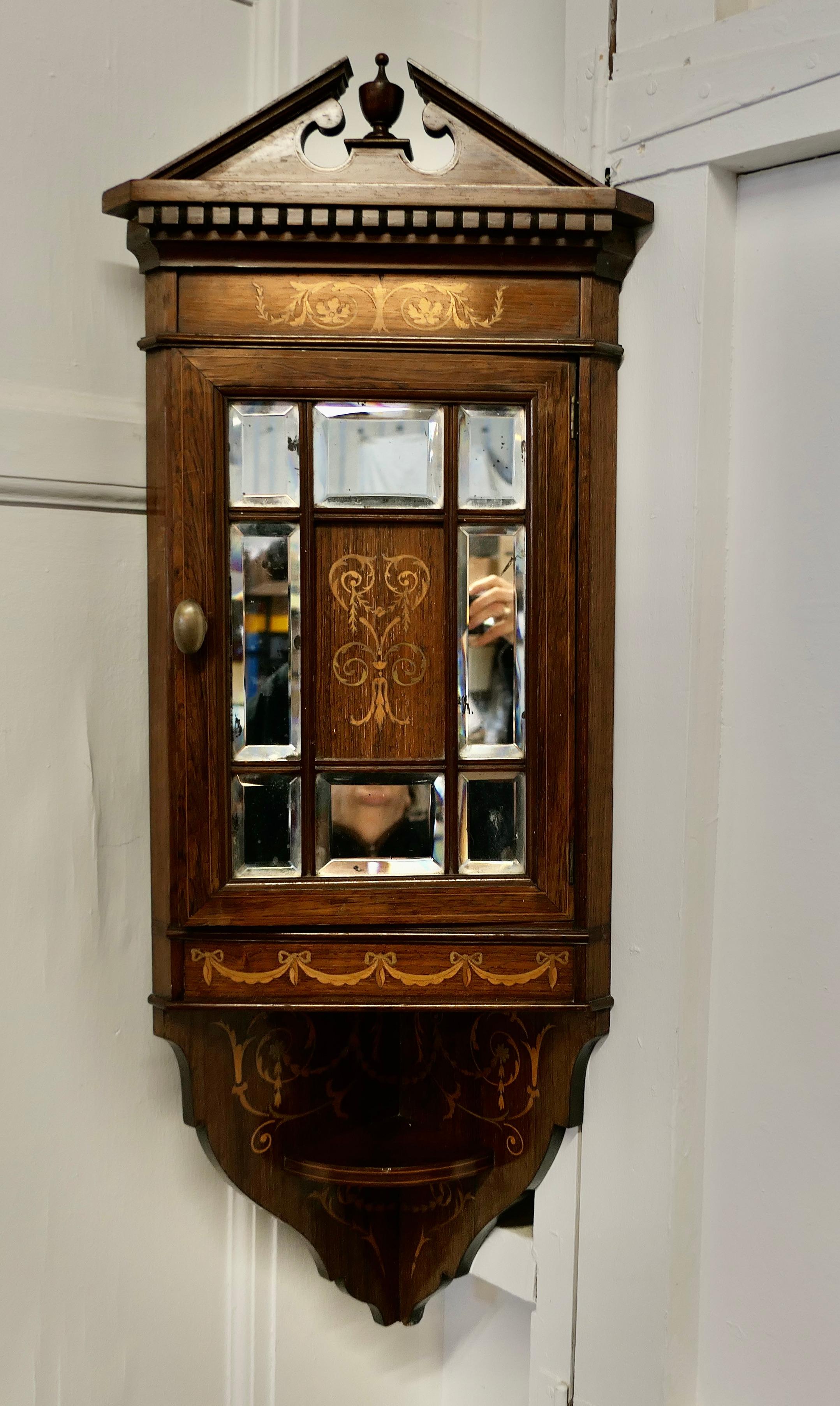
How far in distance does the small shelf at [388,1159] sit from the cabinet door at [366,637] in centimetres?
34

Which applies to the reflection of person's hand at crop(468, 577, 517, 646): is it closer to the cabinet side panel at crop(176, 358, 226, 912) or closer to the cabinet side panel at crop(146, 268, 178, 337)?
the cabinet side panel at crop(176, 358, 226, 912)

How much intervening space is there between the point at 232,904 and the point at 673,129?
1020mm

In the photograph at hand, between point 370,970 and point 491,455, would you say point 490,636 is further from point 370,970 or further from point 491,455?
point 370,970

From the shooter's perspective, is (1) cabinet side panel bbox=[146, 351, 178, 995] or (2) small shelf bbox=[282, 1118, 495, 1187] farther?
(2) small shelf bbox=[282, 1118, 495, 1187]

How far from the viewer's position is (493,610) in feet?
4.41

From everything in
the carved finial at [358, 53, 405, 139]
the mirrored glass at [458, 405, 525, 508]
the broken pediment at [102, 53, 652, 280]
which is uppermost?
the carved finial at [358, 53, 405, 139]

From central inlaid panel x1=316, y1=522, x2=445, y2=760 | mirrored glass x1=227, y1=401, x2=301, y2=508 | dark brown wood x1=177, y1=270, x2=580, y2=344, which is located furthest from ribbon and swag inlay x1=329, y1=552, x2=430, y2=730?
dark brown wood x1=177, y1=270, x2=580, y2=344

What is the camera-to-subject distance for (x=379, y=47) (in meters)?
1.60

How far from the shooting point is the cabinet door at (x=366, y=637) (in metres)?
1.31

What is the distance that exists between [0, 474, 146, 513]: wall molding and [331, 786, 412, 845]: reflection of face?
0.44 metres

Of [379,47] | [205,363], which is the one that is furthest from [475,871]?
[379,47]

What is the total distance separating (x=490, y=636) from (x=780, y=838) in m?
0.41

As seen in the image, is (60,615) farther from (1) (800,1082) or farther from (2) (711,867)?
(1) (800,1082)

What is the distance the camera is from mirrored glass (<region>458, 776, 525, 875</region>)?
4.43 ft
